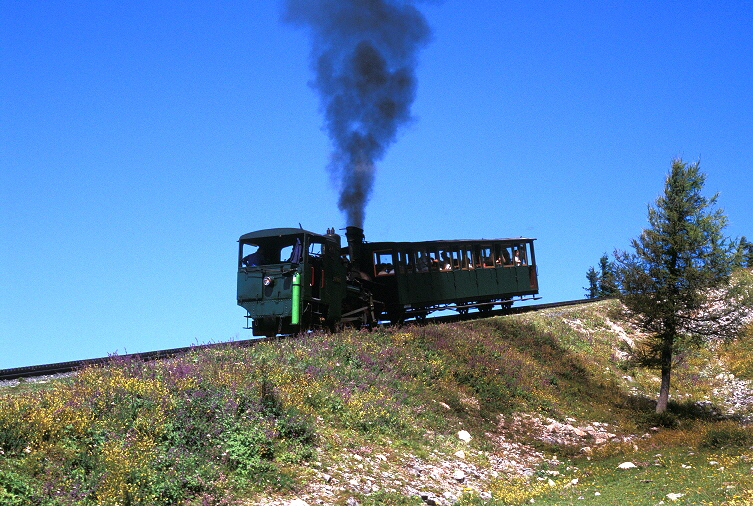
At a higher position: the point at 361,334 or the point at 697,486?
the point at 361,334

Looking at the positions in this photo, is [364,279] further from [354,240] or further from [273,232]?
[273,232]

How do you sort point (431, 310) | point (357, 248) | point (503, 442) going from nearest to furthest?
1. point (503, 442)
2. point (357, 248)
3. point (431, 310)

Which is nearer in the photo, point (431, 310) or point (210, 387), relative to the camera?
point (210, 387)

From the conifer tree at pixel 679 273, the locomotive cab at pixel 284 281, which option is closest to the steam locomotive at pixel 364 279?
the locomotive cab at pixel 284 281

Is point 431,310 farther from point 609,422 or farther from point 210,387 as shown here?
point 210,387

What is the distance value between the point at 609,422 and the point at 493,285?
13.3 meters

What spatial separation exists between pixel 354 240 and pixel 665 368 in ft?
43.2

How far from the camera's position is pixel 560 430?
2162 centimetres

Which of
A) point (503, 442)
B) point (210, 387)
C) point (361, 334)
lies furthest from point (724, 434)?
point (210, 387)

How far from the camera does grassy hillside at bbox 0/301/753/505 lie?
35.7 ft

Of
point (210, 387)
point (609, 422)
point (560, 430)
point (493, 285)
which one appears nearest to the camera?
point (210, 387)

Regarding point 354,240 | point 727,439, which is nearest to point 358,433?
point 727,439

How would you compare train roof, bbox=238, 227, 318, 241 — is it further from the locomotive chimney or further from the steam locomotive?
the locomotive chimney

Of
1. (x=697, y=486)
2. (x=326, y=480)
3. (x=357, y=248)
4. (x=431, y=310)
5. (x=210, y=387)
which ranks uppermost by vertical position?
(x=357, y=248)
